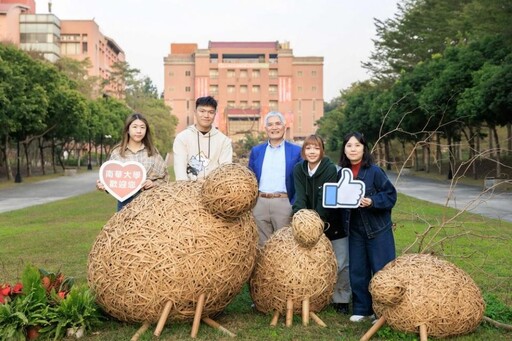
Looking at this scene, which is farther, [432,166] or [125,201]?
[432,166]

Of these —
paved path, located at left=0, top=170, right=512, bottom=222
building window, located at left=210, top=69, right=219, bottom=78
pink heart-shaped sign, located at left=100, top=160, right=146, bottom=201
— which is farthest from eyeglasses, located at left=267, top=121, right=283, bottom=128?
building window, located at left=210, top=69, right=219, bottom=78

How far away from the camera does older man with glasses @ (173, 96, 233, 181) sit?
243 inches

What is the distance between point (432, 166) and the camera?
48062mm

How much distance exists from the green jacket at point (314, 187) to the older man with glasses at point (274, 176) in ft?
1.02

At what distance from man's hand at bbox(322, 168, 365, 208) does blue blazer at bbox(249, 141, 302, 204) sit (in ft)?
2.67

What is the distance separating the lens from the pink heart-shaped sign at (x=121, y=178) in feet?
20.0

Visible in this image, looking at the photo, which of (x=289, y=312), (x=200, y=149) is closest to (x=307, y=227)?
(x=289, y=312)

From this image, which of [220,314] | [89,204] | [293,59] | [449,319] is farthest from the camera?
[293,59]

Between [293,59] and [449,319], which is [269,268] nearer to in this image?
[449,319]

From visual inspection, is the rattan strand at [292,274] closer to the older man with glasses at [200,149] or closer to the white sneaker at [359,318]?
the white sneaker at [359,318]

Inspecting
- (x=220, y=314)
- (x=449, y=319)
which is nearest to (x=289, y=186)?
(x=220, y=314)

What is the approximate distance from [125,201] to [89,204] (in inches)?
657

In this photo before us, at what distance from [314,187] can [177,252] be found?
175 centimetres

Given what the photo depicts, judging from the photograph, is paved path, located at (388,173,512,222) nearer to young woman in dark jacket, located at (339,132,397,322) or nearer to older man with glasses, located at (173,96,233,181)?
young woman in dark jacket, located at (339,132,397,322)
